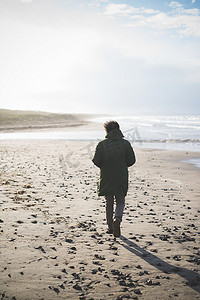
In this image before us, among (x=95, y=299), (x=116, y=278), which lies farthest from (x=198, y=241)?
(x=95, y=299)

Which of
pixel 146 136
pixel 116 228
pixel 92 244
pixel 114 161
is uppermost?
pixel 146 136

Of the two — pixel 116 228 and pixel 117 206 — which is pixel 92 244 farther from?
pixel 117 206

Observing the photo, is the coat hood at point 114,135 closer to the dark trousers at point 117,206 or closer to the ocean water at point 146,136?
the dark trousers at point 117,206

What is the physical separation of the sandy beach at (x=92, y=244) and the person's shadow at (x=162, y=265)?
17mm

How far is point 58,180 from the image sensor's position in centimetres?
1273

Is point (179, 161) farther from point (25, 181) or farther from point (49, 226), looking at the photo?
point (49, 226)

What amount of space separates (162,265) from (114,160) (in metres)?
2.38

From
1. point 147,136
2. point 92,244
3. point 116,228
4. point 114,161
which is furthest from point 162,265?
point 147,136

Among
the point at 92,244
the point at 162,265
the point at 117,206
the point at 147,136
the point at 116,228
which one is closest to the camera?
the point at 162,265

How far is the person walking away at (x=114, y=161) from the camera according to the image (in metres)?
6.28

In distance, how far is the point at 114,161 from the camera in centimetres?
629

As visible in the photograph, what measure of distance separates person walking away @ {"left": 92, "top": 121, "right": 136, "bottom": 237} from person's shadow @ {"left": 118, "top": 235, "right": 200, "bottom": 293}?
40 cm

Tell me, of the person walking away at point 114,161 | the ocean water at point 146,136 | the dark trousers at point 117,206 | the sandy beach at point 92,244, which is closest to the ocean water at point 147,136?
the ocean water at point 146,136

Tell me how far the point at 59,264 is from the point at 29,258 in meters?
0.66
